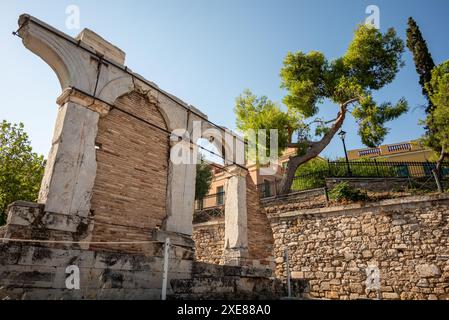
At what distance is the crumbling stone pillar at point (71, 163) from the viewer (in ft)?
14.6

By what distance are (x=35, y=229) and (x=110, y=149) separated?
198cm

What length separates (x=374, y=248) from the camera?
28.9 feet

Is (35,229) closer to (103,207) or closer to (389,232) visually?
(103,207)

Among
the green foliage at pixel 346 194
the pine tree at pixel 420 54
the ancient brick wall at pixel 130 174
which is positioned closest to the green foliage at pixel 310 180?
the green foliage at pixel 346 194

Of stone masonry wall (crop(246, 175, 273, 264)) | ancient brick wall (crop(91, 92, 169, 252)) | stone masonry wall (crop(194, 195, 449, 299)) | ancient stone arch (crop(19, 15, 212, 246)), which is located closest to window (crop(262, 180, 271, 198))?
stone masonry wall (crop(194, 195, 449, 299))

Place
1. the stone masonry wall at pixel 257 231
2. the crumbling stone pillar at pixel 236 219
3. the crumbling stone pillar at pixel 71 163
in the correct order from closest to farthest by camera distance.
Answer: the crumbling stone pillar at pixel 71 163 < the crumbling stone pillar at pixel 236 219 < the stone masonry wall at pixel 257 231

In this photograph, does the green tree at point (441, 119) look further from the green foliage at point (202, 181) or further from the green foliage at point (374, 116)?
the green foliage at point (202, 181)

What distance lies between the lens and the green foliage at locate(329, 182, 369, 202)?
987 cm

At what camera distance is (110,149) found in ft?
18.3

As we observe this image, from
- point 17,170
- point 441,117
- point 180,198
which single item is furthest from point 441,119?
point 17,170

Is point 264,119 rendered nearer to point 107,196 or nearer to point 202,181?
point 202,181

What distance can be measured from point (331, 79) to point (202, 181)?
372 inches

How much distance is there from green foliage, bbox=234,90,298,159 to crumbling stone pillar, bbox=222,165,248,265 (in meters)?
5.77

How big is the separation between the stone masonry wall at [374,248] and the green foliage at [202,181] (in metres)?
7.73
